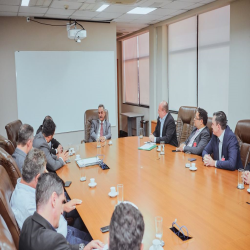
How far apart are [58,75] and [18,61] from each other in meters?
0.86

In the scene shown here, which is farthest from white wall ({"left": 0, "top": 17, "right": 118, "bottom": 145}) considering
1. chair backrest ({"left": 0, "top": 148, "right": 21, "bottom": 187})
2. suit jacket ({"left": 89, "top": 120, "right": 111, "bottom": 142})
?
chair backrest ({"left": 0, "top": 148, "right": 21, "bottom": 187})

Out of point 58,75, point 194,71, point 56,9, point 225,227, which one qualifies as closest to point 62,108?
point 58,75

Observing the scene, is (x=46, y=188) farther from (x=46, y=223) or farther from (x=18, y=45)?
(x=18, y=45)

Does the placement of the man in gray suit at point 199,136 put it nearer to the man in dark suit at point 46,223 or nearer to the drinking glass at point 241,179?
the drinking glass at point 241,179

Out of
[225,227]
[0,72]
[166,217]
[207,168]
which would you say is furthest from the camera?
[0,72]

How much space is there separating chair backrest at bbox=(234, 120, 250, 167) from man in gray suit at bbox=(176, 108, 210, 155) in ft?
1.46

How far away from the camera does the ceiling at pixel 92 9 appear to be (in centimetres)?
458

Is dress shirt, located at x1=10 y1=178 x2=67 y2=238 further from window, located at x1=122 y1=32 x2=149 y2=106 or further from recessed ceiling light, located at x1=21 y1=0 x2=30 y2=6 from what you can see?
window, located at x1=122 y1=32 x2=149 y2=106

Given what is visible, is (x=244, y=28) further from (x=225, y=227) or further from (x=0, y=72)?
(x=0, y=72)

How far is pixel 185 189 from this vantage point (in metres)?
2.43

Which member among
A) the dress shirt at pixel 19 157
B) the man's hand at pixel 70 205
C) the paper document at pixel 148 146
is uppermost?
the dress shirt at pixel 19 157

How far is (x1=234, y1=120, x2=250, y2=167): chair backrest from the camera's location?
3141 millimetres

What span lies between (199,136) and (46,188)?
2587 millimetres

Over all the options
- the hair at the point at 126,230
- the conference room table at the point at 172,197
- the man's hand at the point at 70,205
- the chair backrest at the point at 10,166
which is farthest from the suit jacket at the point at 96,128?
the hair at the point at 126,230
